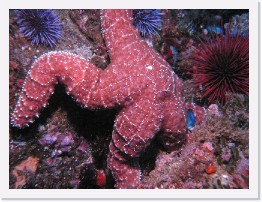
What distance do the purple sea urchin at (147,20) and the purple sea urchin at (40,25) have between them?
1.45 metres

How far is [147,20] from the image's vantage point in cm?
427

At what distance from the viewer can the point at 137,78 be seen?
3713 mm

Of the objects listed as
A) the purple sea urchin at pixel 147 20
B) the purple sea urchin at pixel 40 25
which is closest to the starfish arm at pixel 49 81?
the purple sea urchin at pixel 40 25

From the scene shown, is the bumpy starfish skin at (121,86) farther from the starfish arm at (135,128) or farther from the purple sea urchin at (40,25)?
the purple sea urchin at (40,25)

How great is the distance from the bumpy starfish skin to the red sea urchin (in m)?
0.81

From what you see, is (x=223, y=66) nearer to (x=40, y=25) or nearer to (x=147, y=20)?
(x=147, y=20)

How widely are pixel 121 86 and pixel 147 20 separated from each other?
1.55 metres

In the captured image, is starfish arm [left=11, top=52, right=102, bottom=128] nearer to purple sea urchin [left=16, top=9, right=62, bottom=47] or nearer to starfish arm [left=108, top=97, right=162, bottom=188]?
purple sea urchin [left=16, top=9, right=62, bottom=47]

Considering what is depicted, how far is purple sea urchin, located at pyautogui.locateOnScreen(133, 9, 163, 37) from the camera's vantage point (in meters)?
4.12

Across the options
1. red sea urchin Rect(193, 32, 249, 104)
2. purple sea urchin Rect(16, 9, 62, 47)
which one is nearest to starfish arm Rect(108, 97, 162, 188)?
red sea urchin Rect(193, 32, 249, 104)

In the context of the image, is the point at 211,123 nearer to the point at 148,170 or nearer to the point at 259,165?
the point at 259,165

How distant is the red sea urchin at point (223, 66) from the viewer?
13.5 feet

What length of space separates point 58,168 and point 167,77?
2756 mm
